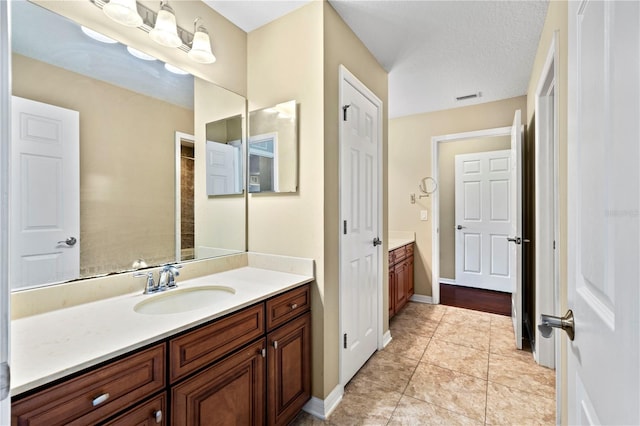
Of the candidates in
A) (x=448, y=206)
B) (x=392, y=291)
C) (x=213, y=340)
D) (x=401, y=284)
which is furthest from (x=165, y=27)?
(x=448, y=206)

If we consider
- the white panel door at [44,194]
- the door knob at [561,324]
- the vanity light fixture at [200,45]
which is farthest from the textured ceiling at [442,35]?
the door knob at [561,324]

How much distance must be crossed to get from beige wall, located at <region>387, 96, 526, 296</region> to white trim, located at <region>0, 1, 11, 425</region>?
3.45 m

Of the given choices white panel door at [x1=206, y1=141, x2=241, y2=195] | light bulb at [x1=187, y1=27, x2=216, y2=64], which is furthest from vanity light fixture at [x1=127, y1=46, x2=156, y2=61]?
white panel door at [x1=206, y1=141, x2=241, y2=195]

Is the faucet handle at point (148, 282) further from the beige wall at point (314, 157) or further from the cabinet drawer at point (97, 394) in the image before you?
the beige wall at point (314, 157)

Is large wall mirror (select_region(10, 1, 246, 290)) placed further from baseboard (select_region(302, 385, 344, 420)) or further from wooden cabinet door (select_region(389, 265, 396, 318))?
wooden cabinet door (select_region(389, 265, 396, 318))

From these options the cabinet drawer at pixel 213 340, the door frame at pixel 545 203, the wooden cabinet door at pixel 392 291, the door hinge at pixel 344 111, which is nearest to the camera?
the cabinet drawer at pixel 213 340

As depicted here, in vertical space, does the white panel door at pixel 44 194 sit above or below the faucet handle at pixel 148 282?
above

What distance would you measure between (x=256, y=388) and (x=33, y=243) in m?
1.12

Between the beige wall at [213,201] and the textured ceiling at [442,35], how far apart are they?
0.55 m

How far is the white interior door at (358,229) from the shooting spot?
1.95 metres

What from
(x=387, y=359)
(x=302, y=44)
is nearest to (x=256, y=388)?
(x=387, y=359)

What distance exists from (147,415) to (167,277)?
0.68 m

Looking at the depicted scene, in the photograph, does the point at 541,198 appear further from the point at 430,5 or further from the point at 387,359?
the point at 387,359

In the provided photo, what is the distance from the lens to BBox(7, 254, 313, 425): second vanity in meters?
0.79
